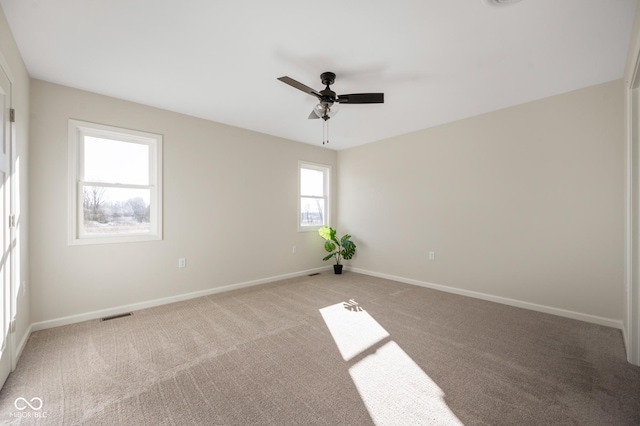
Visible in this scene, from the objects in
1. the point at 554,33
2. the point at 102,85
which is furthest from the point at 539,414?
the point at 102,85

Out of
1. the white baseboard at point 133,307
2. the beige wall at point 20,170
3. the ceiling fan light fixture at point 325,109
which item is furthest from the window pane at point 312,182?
the beige wall at point 20,170

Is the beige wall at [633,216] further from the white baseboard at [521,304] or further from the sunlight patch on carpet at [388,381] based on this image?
the sunlight patch on carpet at [388,381]

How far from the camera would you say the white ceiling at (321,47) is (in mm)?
1867

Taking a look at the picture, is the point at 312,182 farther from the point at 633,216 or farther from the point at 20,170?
the point at 633,216

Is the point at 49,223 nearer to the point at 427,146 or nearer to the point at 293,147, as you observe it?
the point at 293,147

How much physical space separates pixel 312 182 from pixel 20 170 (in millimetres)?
4038

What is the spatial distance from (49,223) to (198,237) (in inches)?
60.4

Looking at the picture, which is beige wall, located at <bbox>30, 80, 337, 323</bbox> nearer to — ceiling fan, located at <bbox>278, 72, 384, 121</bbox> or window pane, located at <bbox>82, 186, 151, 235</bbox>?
window pane, located at <bbox>82, 186, 151, 235</bbox>

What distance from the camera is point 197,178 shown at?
385cm

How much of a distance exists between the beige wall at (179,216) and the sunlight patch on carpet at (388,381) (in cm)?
216

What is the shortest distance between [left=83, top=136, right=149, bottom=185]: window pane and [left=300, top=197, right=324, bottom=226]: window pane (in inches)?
105

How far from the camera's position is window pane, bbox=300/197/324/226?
5.31 m

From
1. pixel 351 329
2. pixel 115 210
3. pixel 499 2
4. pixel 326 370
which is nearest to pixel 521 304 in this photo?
pixel 351 329

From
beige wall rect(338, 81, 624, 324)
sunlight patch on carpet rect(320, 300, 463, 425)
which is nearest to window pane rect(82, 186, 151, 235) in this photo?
sunlight patch on carpet rect(320, 300, 463, 425)
